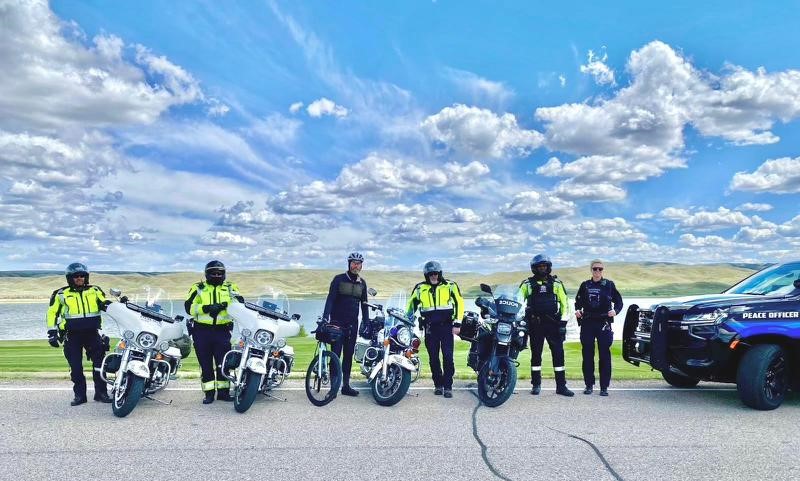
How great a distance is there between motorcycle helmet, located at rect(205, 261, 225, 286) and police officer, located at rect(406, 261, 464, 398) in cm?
279

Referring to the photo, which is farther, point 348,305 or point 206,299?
point 348,305

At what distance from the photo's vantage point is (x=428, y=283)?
30.7 feet

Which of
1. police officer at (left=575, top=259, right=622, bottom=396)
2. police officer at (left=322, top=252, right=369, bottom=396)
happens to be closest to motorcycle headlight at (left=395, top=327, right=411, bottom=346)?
police officer at (left=322, top=252, right=369, bottom=396)

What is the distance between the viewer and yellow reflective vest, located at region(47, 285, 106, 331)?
8352 millimetres

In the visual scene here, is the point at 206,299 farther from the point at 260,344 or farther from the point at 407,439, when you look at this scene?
the point at 407,439

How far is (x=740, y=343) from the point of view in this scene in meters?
7.96

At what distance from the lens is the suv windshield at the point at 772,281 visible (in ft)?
28.7

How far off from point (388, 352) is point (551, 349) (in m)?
2.51

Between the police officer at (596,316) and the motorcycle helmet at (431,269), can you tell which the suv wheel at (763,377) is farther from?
the motorcycle helmet at (431,269)

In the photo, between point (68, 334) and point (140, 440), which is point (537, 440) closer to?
point (140, 440)

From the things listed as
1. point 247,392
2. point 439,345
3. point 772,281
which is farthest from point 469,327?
point 772,281

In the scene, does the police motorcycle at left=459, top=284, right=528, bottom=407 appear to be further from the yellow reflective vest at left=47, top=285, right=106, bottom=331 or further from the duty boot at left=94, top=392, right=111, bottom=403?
the yellow reflective vest at left=47, top=285, right=106, bottom=331

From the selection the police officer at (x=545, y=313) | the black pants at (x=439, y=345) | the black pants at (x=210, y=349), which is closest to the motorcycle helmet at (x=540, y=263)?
the police officer at (x=545, y=313)

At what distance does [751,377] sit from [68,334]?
9031 millimetres
